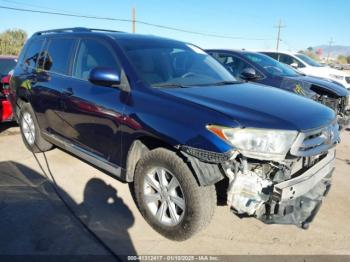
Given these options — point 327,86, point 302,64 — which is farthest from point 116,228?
point 302,64

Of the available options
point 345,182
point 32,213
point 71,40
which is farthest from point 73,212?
point 345,182

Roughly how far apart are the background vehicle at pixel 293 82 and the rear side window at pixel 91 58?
9.73ft

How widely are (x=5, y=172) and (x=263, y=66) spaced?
541 centimetres

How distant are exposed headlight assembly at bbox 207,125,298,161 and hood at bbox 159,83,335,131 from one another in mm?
51

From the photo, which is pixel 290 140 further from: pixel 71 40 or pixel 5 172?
pixel 5 172

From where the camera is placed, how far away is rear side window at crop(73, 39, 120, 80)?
3.89m

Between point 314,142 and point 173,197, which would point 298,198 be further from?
point 173,197

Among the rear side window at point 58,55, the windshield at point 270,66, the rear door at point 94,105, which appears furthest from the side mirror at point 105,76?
the windshield at point 270,66

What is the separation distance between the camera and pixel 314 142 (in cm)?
304

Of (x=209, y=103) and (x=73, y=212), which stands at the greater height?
(x=209, y=103)

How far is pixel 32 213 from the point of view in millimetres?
3738

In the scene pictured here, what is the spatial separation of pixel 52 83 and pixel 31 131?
136 cm

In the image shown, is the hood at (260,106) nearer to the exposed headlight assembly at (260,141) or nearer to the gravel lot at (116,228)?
the exposed headlight assembly at (260,141)

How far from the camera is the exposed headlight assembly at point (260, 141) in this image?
279 centimetres
